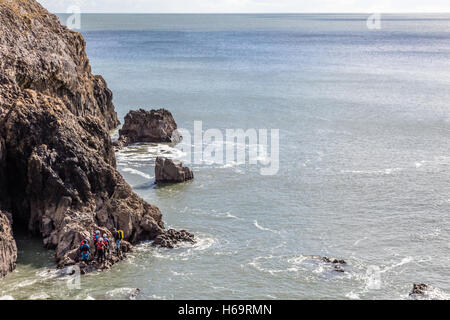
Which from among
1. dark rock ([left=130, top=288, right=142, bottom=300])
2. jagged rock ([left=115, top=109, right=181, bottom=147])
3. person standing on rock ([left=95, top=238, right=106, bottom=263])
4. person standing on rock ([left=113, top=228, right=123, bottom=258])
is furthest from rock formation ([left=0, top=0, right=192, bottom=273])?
jagged rock ([left=115, top=109, right=181, bottom=147])

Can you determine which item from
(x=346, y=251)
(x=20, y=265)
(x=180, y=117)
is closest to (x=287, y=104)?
(x=180, y=117)

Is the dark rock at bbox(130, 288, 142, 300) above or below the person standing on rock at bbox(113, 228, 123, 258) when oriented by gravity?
below

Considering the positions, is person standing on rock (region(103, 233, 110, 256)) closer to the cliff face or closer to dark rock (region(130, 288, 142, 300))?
the cliff face

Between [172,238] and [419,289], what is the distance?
17.0 m

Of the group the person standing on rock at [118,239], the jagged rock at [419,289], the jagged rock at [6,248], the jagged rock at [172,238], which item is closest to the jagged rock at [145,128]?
the jagged rock at [172,238]

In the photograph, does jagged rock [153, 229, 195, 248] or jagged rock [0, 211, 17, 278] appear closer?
jagged rock [0, 211, 17, 278]

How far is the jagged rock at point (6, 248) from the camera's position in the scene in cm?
3966

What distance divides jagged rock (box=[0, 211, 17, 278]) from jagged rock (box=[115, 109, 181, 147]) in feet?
123

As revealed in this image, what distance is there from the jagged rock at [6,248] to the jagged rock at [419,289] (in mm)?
24313

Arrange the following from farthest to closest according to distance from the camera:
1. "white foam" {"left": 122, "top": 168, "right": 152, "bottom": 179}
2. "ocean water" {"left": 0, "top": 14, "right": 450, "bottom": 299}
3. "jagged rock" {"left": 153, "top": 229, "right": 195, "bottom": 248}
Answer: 1. "white foam" {"left": 122, "top": 168, "right": 152, "bottom": 179}
2. "jagged rock" {"left": 153, "top": 229, "right": 195, "bottom": 248}
3. "ocean water" {"left": 0, "top": 14, "right": 450, "bottom": 299}

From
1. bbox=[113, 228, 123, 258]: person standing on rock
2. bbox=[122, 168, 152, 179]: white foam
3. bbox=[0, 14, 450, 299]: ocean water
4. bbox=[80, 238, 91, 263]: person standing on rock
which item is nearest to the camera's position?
bbox=[0, 14, 450, 299]: ocean water

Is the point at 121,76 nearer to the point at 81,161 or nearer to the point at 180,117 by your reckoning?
the point at 180,117

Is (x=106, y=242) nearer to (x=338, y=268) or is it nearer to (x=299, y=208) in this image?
(x=338, y=268)

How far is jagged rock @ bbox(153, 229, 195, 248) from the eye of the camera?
45688 millimetres
